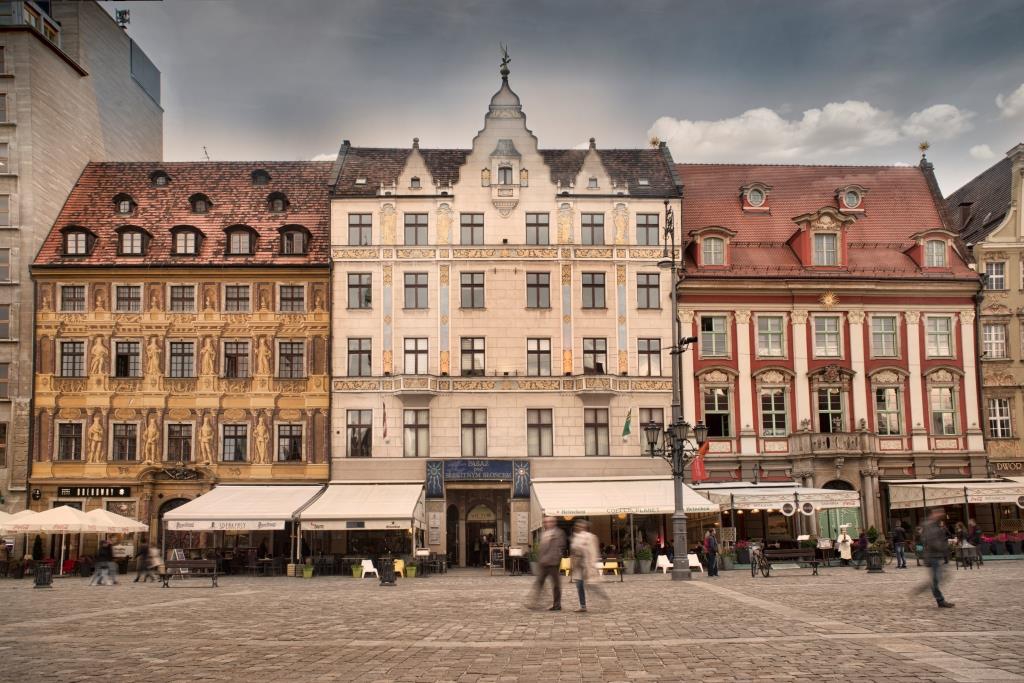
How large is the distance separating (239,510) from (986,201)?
36.5m

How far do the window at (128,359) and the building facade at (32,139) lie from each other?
3.51 meters

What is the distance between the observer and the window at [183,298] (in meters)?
47.2

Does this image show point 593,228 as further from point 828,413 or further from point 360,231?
point 828,413

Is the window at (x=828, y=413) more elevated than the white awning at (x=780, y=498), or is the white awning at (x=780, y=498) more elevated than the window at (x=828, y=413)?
the window at (x=828, y=413)

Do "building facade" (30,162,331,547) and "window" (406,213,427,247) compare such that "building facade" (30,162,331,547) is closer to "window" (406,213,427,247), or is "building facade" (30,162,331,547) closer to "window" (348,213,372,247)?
"window" (348,213,372,247)

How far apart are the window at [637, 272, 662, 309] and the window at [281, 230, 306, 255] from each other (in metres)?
14.4

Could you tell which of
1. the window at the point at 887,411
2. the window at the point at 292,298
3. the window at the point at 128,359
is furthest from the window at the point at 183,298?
the window at the point at 887,411

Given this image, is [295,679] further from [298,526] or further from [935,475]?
[935,475]

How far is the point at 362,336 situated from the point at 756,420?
16.9 m

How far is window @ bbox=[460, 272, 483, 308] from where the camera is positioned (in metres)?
47.3

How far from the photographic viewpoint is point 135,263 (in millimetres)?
47094

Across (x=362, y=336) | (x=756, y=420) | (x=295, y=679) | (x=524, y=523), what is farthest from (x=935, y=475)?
(x=295, y=679)

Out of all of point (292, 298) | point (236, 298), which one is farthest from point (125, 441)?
point (292, 298)

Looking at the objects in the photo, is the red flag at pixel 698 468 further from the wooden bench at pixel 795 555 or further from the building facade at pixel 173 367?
the building facade at pixel 173 367
